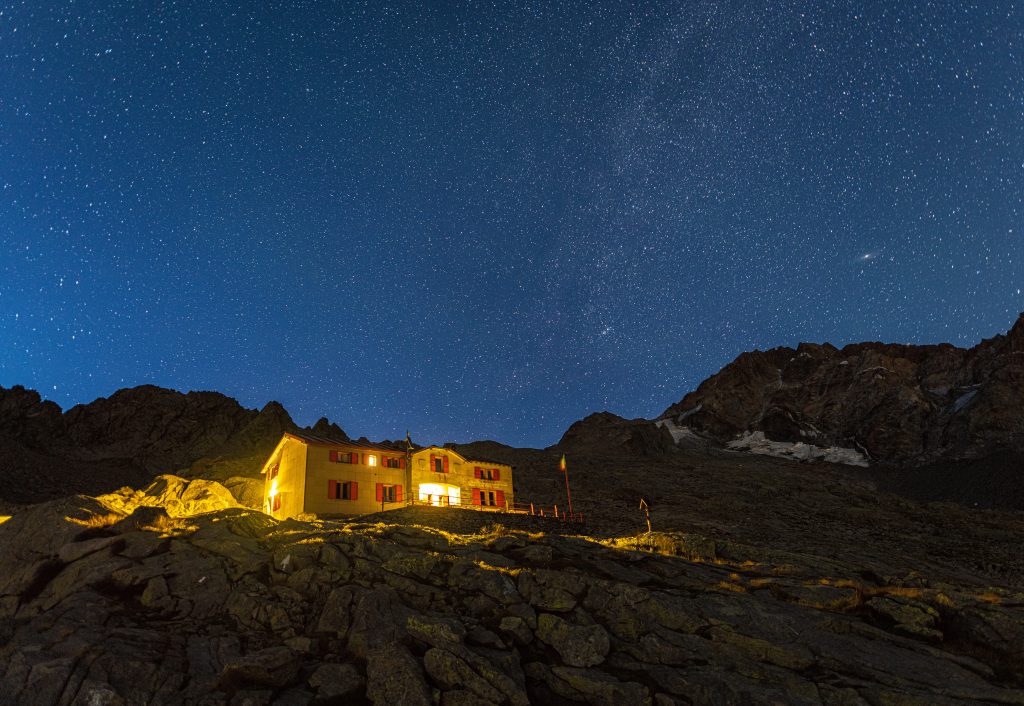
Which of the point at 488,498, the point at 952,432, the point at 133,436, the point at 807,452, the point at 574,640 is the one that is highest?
the point at 133,436

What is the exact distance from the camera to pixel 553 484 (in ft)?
309

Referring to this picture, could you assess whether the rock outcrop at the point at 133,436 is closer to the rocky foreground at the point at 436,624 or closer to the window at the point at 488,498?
the window at the point at 488,498

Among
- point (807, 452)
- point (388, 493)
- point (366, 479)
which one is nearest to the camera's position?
point (366, 479)

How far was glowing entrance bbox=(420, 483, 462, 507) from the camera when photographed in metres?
49.1

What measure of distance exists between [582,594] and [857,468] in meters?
184

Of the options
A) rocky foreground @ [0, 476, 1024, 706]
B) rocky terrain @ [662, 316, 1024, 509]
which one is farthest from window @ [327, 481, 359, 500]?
rocky terrain @ [662, 316, 1024, 509]

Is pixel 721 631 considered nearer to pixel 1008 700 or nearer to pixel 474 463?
pixel 1008 700

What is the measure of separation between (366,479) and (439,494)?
24.4ft

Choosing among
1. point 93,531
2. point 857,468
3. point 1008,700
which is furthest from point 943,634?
point 857,468

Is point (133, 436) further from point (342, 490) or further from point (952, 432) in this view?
point (952, 432)

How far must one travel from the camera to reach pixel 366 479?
45.8m

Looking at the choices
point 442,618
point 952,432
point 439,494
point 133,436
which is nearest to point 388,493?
point 439,494

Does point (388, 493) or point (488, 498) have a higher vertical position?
point (388, 493)

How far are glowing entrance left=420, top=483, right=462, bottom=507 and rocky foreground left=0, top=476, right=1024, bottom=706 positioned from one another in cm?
2107
